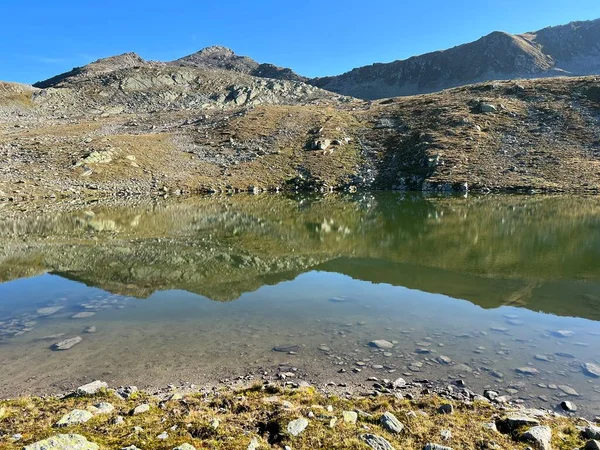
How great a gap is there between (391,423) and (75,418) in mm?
5223

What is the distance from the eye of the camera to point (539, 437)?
6609 millimetres

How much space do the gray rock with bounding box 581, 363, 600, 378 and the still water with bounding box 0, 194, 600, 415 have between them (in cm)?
9

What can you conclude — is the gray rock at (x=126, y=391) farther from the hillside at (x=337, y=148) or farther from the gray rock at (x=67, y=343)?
the hillside at (x=337, y=148)

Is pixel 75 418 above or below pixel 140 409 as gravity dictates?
above

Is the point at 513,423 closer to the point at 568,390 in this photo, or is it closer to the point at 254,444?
the point at 568,390

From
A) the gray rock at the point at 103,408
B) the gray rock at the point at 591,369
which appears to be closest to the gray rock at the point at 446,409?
the gray rock at the point at 591,369

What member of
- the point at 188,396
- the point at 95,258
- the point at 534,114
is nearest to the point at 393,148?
the point at 534,114

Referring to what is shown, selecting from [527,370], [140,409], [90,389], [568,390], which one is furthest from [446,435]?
[90,389]

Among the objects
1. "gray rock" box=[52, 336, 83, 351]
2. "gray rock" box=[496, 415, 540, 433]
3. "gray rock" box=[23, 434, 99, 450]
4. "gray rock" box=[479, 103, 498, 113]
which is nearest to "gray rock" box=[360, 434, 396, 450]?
"gray rock" box=[496, 415, 540, 433]

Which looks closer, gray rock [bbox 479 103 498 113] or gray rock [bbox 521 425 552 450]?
gray rock [bbox 521 425 552 450]

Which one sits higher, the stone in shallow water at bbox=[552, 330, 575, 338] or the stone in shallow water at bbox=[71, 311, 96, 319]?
the stone in shallow water at bbox=[71, 311, 96, 319]

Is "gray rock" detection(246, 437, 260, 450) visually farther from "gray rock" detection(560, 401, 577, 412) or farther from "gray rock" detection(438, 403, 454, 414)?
"gray rock" detection(560, 401, 577, 412)

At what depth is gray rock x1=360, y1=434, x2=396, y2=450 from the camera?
6078mm

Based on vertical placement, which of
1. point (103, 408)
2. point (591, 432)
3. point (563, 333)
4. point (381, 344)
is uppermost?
point (103, 408)
